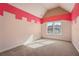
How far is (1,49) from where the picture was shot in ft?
6.64

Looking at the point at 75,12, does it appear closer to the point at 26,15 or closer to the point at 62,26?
the point at 62,26

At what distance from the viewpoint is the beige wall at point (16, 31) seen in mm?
2104

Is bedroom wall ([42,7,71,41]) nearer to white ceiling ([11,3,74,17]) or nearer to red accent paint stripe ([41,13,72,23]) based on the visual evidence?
red accent paint stripe ([41,13,72,23])

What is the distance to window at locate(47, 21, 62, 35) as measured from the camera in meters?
2.23

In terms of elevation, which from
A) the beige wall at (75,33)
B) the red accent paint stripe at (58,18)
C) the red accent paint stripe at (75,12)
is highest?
the red accent paint stripe at (75,12)

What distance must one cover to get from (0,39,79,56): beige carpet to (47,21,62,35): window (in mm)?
218

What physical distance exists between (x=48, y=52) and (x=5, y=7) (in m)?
1.40

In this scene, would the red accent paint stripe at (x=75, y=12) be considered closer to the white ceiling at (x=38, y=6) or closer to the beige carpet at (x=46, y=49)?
the white ceiling at (x=38, y=6)

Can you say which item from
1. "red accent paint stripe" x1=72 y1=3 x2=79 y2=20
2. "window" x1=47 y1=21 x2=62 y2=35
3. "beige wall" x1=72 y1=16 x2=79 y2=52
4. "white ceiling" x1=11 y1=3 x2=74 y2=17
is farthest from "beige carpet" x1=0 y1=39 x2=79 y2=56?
"white ceiling" x1=11 y1=3 x2=74 y2=17

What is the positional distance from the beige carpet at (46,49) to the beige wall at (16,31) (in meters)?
0.15

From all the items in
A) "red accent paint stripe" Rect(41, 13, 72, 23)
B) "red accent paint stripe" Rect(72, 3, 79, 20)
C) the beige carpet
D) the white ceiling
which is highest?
the white ceiling

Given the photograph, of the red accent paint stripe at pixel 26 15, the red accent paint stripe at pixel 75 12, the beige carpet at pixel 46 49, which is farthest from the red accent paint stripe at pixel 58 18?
the beige carpet at pixel 46 49

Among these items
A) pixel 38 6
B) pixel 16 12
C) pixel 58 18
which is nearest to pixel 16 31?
pixel 16 12

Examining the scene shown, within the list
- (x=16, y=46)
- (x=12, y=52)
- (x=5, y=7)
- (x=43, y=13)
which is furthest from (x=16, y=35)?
(x=43, y=13)
